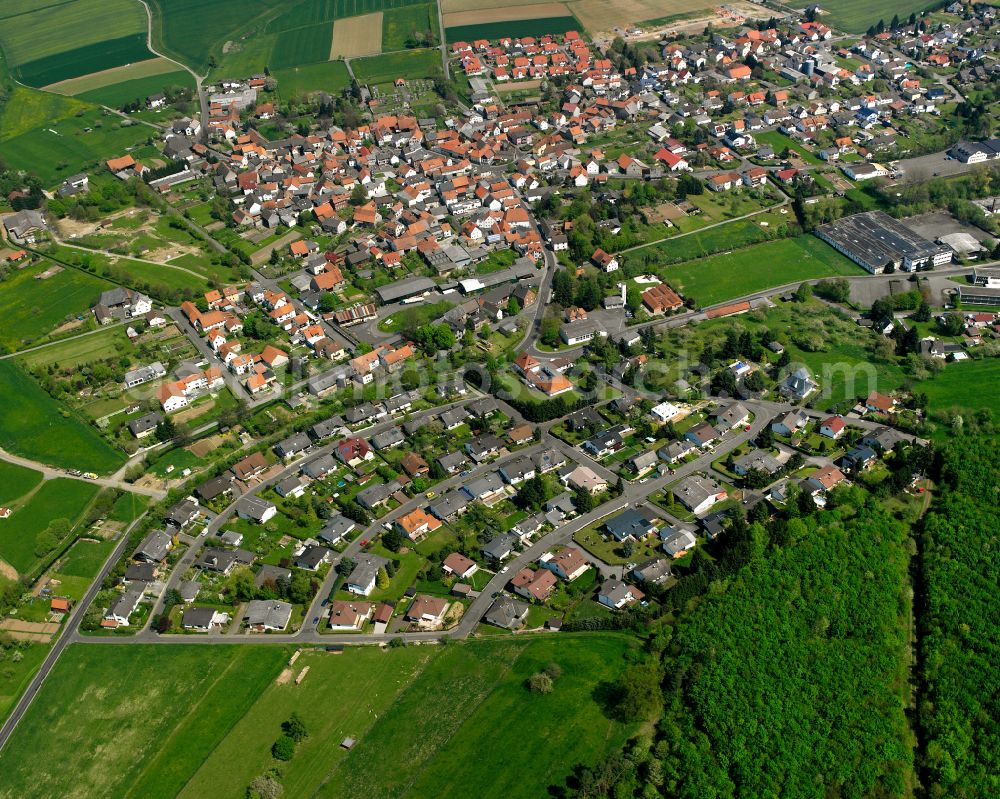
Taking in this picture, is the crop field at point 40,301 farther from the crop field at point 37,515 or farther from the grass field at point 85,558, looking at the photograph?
the grass field at point 85,558

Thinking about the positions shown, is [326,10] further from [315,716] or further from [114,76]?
[315,716]

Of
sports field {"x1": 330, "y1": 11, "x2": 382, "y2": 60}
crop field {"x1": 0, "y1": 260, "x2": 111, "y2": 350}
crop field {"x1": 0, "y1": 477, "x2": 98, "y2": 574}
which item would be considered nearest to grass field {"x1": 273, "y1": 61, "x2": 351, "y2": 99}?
A: sports field {"x1": 330, "y1": 11, "x2": 382, "y2": 60}

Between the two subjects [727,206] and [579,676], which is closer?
[579,676]

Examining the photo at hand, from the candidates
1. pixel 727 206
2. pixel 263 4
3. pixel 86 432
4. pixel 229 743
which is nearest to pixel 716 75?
pixel 727 206

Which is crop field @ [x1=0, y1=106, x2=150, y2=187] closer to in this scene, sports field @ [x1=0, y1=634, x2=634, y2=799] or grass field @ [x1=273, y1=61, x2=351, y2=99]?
grass field @ [x1=273, y1=61, x2=351, y2=99]

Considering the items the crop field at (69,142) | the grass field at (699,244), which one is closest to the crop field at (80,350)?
the crop field at (69,142)

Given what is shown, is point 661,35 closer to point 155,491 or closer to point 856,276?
point 856,276
